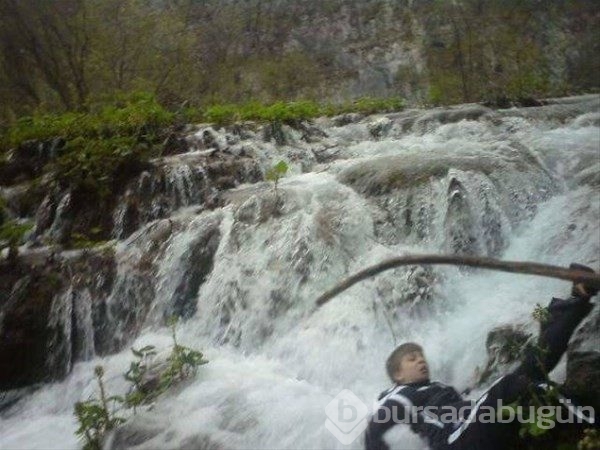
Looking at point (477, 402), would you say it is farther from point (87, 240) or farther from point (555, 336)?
point (87, 240)

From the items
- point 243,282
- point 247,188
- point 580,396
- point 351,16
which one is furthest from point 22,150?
point 351,16

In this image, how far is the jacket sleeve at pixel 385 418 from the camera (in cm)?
254

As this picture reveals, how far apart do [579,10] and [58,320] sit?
1301 cm

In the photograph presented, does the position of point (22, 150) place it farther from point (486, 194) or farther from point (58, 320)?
point (486, 194)

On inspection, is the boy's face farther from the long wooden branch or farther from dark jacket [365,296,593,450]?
the long wooden branch

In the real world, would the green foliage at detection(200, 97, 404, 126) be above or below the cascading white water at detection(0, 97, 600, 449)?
above

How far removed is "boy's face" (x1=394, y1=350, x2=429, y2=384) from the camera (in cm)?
273

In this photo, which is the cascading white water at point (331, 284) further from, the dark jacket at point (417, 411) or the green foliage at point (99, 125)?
the green foliage at point (99, 125)

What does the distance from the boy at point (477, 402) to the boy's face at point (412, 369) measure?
4 centimetres

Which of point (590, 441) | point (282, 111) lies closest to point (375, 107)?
point (282, 111)

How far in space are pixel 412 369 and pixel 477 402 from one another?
372 mm

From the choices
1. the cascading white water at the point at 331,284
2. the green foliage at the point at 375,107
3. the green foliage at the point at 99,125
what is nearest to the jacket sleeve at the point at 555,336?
the cascading white water at the point at 331,284

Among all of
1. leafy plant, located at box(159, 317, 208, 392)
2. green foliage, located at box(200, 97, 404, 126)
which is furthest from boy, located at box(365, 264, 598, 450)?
green foliage, located at box(200, 97, 404, 126)

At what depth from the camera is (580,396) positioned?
96.2 inches
